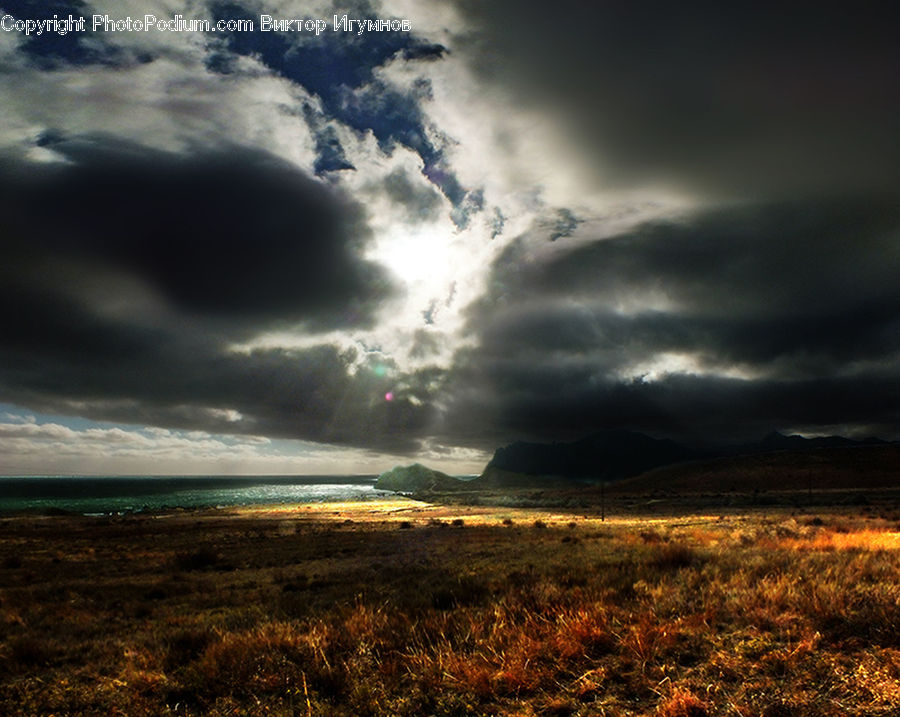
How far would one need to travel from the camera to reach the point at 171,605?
16.0 metres

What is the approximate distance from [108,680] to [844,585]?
458 inches

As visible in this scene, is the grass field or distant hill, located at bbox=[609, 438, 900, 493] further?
distant hill, located at bbox=[609, 438, 900, 493]

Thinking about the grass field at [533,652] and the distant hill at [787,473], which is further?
the distant hill at [787,473]

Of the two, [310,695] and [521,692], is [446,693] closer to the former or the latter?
[521,692]

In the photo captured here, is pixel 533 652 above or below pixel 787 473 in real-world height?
above

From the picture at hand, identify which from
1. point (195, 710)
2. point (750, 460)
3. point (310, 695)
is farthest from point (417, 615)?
point (750, 460)

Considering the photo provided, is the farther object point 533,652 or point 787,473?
point 787,473

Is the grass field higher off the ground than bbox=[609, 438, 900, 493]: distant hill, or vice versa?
the grass field

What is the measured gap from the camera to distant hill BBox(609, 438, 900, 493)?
97.3m

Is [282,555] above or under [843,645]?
under

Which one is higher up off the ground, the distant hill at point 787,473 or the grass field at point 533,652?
the grass field at point 533,652

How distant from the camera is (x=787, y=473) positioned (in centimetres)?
10750


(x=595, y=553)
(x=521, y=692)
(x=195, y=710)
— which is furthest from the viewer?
(x=595, y=553)

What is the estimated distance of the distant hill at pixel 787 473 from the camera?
9731cm
